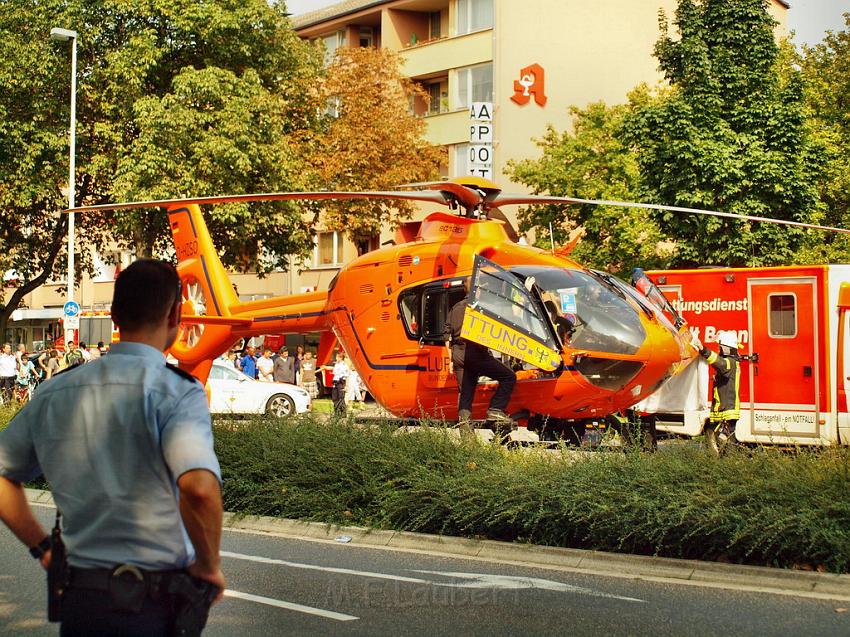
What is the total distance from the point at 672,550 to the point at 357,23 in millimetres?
44283

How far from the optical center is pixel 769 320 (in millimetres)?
18453

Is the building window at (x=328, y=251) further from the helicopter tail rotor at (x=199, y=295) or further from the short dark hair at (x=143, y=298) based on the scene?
the short dark hair at (x=143, y=298)

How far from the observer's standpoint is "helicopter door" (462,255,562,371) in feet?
41.6

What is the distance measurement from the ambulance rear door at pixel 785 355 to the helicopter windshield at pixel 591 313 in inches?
218

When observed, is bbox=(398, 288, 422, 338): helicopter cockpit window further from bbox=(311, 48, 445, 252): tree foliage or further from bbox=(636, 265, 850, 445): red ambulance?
bbox=(311, 48, 445, 252): tree foliage

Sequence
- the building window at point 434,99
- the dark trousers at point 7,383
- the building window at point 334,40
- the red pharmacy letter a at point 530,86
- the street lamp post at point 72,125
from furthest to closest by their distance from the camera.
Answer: the building window at point 334,40, the building window at point 434,99, the red pharmacy letter a at point 530,86, the dark trousers at point 7,383, the street lamp post at point 72,125

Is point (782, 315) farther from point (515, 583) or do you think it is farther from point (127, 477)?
point (127, 477)

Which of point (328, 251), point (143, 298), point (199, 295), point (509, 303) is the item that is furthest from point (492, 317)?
point (328, 251)

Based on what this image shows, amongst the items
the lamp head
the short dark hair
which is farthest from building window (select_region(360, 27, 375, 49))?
the short dark hair

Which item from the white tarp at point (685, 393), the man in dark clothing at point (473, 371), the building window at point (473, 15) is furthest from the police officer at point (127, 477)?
the building window at point (473, 15)

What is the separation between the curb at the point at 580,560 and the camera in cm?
793

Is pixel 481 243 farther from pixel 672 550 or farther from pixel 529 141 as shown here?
pixel 529 141

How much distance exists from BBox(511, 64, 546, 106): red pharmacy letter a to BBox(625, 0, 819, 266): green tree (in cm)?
1285

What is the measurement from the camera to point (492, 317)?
1276 cm
